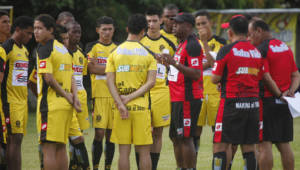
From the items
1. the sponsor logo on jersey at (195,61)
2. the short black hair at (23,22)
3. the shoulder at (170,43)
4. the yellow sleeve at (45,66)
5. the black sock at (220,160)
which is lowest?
the black sock at (220,160)

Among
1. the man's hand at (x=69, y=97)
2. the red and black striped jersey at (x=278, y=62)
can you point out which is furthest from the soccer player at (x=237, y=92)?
the man's hand at (x=69, y=97)

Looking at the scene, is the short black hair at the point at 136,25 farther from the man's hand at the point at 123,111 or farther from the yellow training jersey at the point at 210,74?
the yellow training jersey at the point at 210,74

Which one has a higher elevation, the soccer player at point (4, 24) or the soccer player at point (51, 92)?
the soccer player at point (4, 24)

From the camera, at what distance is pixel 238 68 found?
6910 mm

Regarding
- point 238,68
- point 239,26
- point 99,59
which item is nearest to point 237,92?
point 238,68

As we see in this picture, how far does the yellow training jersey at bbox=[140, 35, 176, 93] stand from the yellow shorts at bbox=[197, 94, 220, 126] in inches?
54.0

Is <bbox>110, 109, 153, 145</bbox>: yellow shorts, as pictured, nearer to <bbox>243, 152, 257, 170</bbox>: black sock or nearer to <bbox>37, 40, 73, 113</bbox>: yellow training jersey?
<bbox>37, 40, 73, 113</bbox>: yellow training jersey

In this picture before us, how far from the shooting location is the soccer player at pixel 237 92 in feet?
22.7

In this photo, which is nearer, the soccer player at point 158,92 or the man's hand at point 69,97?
the man's hand at point 69,97

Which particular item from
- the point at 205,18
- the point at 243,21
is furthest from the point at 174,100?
the point at 205,18

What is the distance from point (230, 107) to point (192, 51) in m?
1.19

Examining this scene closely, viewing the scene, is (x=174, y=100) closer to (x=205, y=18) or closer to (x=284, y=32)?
(x=205, y=18)

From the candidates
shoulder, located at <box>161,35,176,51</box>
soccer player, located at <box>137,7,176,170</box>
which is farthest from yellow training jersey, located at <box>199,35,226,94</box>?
shoulder, located at <box>161,35,176,51</box>

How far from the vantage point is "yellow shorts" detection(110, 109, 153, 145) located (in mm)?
7133
